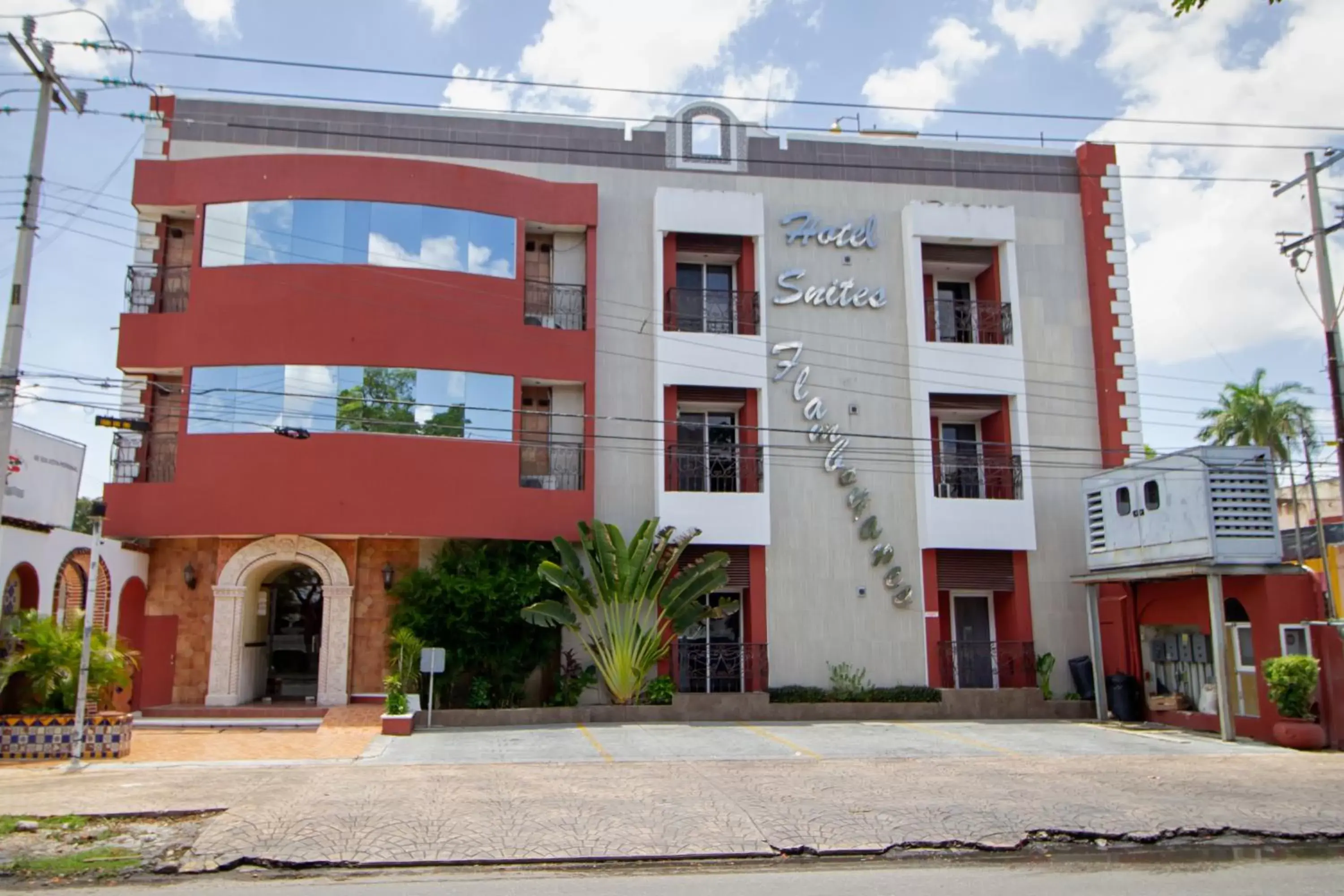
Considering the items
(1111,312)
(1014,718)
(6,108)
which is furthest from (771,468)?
(6,108)

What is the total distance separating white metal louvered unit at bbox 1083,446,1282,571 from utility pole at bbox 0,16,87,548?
1770cm

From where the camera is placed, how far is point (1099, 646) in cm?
2030

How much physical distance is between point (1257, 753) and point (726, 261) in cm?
1377

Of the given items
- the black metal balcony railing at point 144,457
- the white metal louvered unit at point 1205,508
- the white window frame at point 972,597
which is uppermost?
the black metal balcony railing at point 144,457

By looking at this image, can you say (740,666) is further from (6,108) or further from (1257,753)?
(6,108)

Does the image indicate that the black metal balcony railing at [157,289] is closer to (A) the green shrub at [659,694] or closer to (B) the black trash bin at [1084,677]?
(A) the green shrub at [659,694]

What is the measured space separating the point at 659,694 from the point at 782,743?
3.67 meters

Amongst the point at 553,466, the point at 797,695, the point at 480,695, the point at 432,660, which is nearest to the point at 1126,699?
the point at 797,695

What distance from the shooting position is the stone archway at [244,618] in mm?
19734

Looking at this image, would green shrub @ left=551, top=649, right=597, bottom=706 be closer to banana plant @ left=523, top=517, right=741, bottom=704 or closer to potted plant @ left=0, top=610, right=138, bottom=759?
banana plant @ left=523, top=517, right=741, bottom=704

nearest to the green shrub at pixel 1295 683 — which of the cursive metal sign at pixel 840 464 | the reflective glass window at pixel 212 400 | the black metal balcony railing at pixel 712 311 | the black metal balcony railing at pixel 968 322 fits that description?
the cursive metal sign at pixel 840 464

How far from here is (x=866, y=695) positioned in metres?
20.9

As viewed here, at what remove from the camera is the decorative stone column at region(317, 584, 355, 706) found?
19.8 meters

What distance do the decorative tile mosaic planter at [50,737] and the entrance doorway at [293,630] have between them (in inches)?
278
